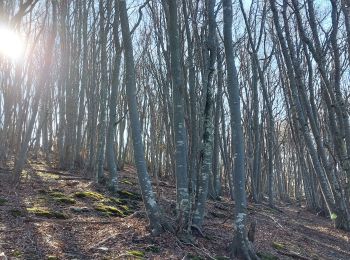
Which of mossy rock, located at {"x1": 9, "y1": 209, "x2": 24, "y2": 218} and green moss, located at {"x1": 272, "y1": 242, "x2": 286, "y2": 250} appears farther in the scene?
green moss, located at {"x1": 272, "y1": 242, "x2": 286, "y2": 250}

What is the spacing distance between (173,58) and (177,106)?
0.92 meters

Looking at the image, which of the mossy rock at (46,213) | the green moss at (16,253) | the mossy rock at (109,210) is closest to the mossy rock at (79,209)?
the mossy rock at (109,210)

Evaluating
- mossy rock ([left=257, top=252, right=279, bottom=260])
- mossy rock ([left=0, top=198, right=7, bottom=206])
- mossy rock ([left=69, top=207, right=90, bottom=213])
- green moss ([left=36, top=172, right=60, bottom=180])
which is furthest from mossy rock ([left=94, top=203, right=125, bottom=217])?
green moss ([left=36, top=172, right=60, bottom=180])

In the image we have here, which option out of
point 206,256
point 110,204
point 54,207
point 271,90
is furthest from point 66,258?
point 271,90

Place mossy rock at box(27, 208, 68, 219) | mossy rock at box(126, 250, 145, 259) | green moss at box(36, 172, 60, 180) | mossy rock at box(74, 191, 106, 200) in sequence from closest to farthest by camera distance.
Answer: mossy rock at box(126, 250, 145, 259) → mossy rock at box(27, 208, 68, 219) → mossy rock at box(74, 191, 106, 200) → green moss at box(36, 172, 60, 180)

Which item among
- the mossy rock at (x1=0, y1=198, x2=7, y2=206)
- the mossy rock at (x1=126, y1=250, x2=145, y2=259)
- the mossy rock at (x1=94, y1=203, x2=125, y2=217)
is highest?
the mossy rock at (x1=0, y1=198, x2=7, y2=206)

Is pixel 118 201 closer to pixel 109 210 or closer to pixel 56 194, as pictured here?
pixel 109 210

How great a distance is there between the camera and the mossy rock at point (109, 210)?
8.38 meters

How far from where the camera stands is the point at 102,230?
6898mm

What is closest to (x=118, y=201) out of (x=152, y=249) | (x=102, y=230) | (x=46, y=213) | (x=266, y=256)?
(x=46, y=213)

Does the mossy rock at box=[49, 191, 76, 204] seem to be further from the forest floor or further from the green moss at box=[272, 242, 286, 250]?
the green moss at box=[272, 242, 286, 250]

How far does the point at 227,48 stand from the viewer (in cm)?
702

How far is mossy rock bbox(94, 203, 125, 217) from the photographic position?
27.5ft

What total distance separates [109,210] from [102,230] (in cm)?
166
